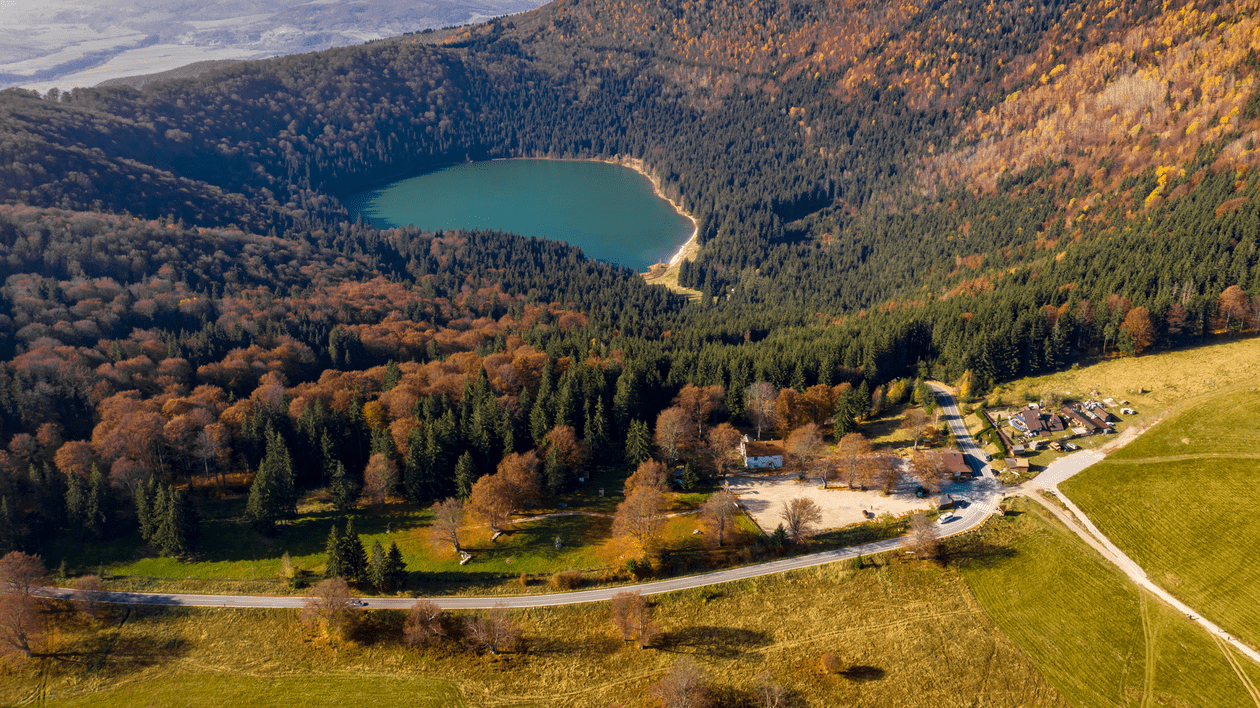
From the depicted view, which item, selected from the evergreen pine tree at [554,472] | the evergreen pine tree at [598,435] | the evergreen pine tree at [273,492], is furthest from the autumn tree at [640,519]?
the evergreen pine tree at [273,492]

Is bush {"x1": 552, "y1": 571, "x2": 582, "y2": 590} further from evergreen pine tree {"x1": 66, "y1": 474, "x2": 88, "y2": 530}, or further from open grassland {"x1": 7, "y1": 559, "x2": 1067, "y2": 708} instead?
evergreen pine tree {"x1": 66, "y1": 474, "x2": 88, "y2": 530}

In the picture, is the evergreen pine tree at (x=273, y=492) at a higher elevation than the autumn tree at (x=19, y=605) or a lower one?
higher

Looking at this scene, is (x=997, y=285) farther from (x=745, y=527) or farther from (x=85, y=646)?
(x=85, y=646)

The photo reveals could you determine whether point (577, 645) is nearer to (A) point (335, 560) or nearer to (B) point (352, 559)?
(B) point (352, 559)

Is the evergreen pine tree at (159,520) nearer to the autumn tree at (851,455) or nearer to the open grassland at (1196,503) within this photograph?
the autumn tree at (851,455)

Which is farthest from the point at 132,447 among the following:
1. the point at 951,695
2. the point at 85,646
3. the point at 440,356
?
the point at 951,695

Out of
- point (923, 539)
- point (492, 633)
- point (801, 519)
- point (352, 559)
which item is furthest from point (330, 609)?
point (923, 539)
